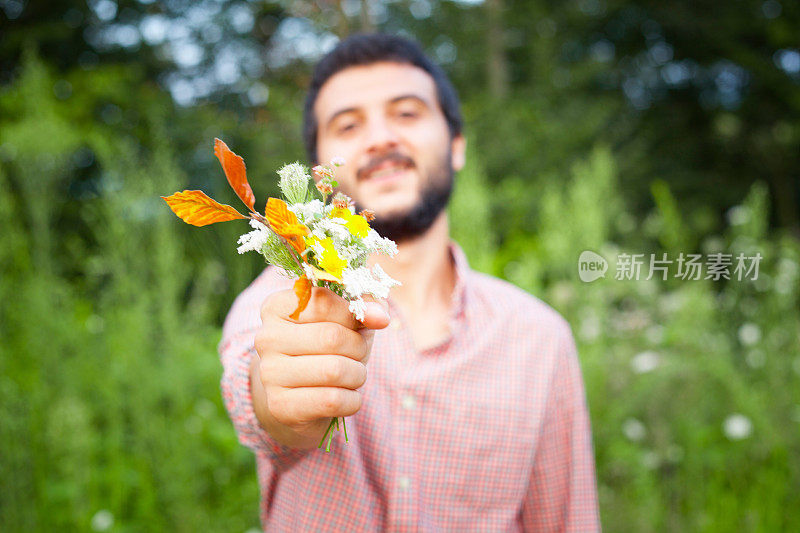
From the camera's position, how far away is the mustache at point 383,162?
1.33 metres

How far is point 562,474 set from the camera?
1.45 metres

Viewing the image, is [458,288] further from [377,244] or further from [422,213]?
[377,244]

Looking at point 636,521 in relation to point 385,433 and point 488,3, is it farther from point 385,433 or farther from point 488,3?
point 488,3

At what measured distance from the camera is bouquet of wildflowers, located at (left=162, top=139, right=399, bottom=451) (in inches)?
22.5

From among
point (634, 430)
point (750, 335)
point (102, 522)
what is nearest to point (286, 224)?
point (102, 522)

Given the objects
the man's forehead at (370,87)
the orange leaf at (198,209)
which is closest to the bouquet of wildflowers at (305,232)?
the orange leaf at (198,209)

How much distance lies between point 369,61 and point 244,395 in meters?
0.91

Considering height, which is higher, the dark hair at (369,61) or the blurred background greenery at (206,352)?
the dark hair at (369,61)

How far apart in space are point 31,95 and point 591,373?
2897 mm

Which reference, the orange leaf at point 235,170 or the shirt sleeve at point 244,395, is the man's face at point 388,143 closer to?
the shirt sleeve at point 244,395

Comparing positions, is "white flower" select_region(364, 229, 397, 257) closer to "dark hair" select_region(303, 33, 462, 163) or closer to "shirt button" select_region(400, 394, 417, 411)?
"shirt button" select_region(400, 394, 417, 411)

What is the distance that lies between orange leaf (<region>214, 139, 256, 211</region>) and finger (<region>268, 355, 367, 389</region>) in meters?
0.20

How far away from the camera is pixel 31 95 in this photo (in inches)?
107

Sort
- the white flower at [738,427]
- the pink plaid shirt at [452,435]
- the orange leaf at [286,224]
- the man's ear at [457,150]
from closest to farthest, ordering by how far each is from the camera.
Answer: the orange leaf at [286,224] → the pink plaid shirt at [452,435] → the man's ear at [457,150] → the white flower at [738,427]
